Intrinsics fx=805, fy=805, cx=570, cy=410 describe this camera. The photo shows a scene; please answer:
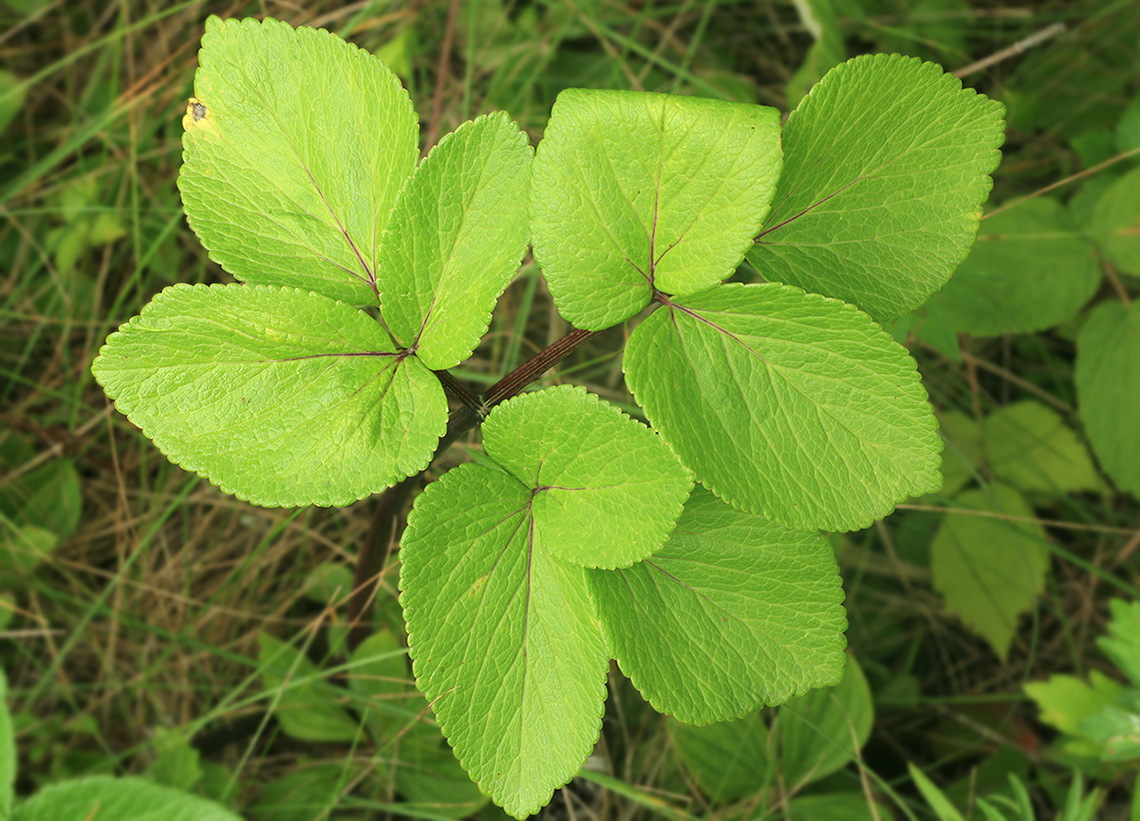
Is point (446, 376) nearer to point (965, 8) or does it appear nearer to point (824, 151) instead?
point (824, 151)

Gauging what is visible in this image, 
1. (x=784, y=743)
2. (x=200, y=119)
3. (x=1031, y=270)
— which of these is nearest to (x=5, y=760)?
(x=200, y=119)

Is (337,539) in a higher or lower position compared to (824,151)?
lower

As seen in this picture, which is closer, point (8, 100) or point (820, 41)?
point (820, 41)

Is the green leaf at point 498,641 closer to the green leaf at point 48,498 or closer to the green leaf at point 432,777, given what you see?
the green leaf at point 432,777

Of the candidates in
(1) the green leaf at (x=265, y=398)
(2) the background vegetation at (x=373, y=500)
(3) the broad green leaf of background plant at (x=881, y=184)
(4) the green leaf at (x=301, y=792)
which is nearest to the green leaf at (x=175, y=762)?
(2) the background vegetation at (x=373, y=500)

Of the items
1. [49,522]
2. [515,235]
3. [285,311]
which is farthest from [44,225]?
[515,235]

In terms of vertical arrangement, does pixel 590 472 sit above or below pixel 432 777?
above

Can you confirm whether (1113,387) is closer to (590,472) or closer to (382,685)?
(590,472)
